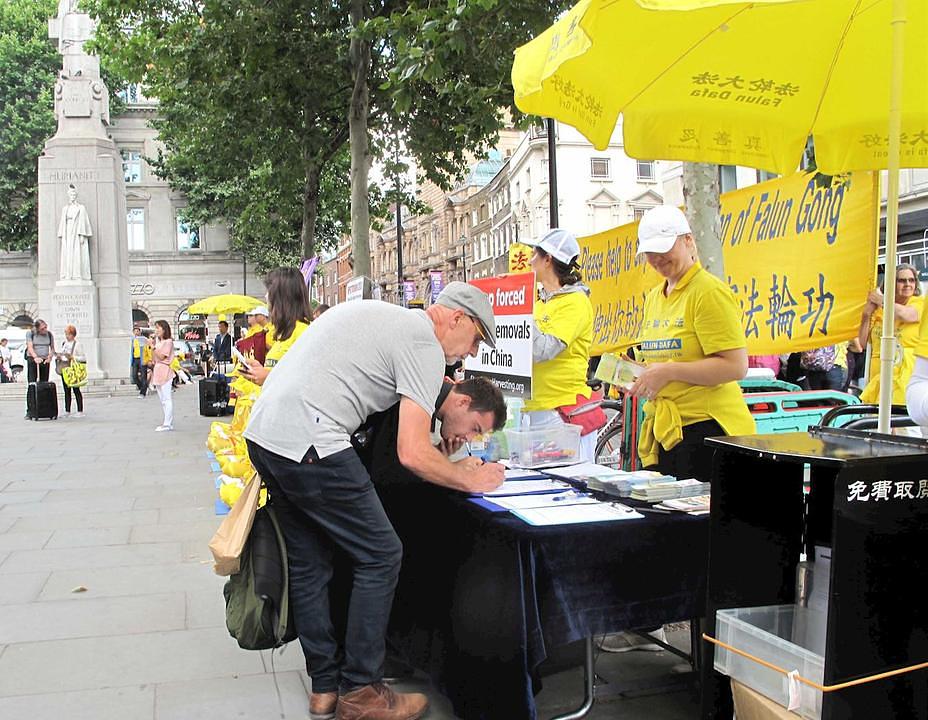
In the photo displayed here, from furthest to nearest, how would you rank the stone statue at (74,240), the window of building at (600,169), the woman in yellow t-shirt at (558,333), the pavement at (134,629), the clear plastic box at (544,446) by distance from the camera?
the window of building at (600,169)
the stone statue at (74,240)
the woman in yellow t-shirt at (558,333)
the clear plastic box at (544,446)
the pavement at (134,629)

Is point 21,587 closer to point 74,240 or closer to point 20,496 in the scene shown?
point 20,496

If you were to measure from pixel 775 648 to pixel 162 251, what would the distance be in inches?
2222

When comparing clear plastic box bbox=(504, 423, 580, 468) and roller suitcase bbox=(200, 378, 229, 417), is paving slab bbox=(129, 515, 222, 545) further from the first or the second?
roller suitcase bbox=(200, 378, 229, 417)

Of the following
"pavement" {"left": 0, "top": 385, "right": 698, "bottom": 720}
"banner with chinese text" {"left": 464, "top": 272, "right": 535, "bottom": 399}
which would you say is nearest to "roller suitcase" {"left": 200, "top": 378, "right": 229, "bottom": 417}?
"pavement" {"left": 0, "top": 385, "right": 698, "bottom": 720}

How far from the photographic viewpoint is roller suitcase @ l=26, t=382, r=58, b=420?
16969 mm

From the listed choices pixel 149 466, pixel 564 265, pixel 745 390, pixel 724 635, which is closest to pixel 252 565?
pixel 724 635

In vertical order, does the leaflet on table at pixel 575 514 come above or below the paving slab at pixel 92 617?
above

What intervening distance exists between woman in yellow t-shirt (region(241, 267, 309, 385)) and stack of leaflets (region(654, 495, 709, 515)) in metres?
3.93

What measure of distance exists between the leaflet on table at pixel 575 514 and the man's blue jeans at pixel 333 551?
1.89 ft

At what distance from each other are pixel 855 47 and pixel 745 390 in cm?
428

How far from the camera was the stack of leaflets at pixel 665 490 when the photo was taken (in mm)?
3360

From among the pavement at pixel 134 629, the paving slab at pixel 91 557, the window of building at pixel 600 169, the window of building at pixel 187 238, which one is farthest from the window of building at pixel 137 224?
the paving slab at pixel 91 557

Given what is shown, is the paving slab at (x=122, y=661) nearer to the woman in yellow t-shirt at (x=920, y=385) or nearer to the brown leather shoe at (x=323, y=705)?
the brown leather shoe at (x=323, y=705)

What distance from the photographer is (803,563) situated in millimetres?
2795
